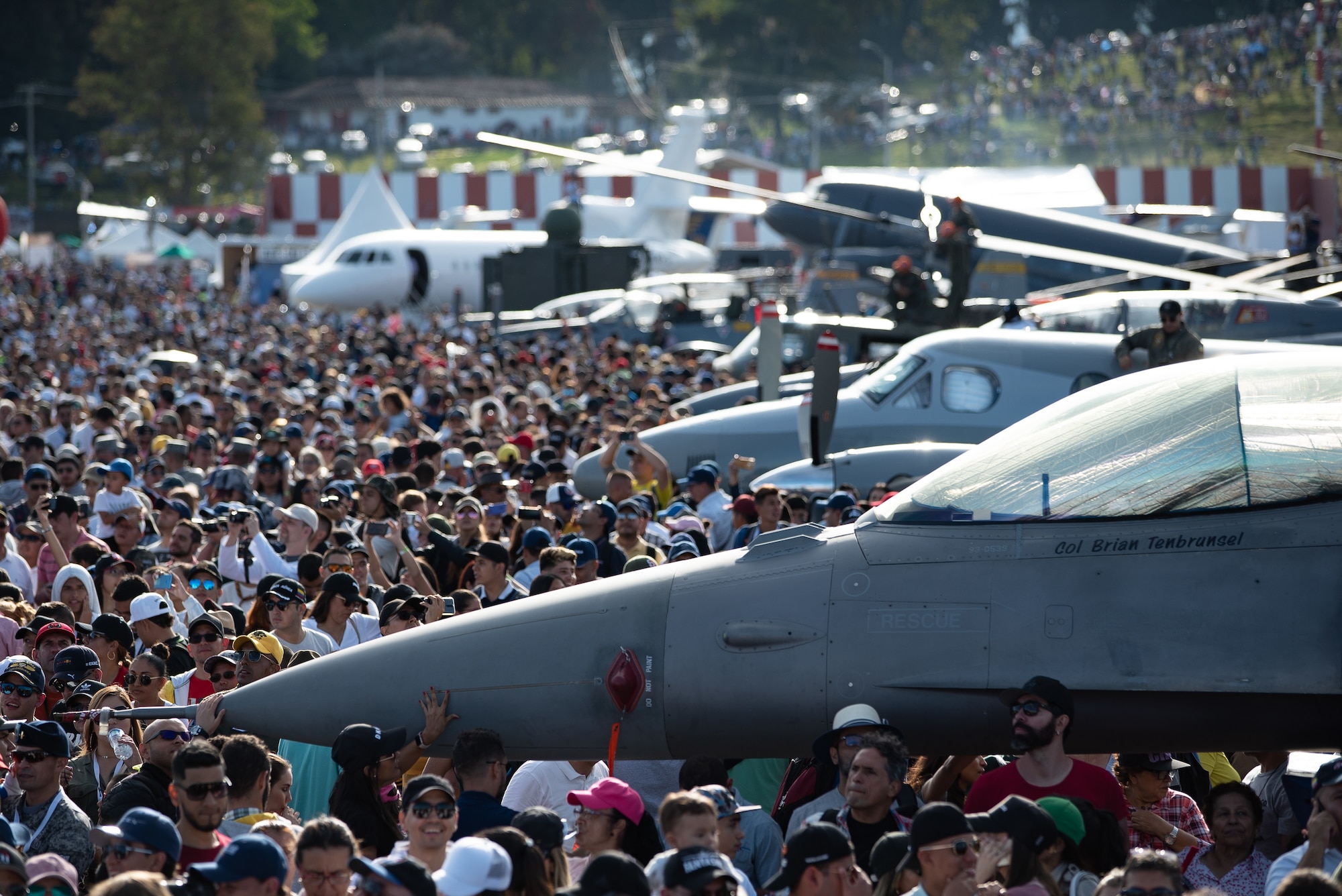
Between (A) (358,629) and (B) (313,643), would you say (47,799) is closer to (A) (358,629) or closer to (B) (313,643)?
(B) (313,643)

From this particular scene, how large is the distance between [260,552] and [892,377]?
622cm

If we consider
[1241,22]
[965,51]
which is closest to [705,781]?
[1241,22]

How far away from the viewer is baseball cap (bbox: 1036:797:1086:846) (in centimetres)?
475

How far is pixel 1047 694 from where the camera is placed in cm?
526

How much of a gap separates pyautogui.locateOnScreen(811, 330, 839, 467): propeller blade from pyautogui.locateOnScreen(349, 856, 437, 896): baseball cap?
6.62 metres

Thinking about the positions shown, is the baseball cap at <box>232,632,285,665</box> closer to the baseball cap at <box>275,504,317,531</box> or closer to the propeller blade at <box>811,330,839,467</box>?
the baseball cap at <box>275,504,317,531</box>

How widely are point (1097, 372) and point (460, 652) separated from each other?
27.6ft

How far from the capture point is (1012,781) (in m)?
5.30

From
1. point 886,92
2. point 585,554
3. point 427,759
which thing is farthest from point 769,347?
point 886,92

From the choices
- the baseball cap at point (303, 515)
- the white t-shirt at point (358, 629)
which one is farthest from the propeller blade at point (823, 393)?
the baseball cap at point (303, 515)

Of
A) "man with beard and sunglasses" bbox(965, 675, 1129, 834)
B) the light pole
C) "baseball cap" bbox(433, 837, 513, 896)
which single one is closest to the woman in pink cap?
"baseball cap" bbox(433, 837, 513, 896)

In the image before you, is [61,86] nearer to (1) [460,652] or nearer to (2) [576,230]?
(2) [576,230]

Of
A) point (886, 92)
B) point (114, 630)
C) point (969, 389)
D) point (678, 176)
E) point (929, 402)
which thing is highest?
point (886, 92)

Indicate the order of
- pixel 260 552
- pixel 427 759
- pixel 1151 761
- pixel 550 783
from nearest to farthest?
pixel 1151 761
pixel 550 783
pixel 427 759
pixel 260 552
